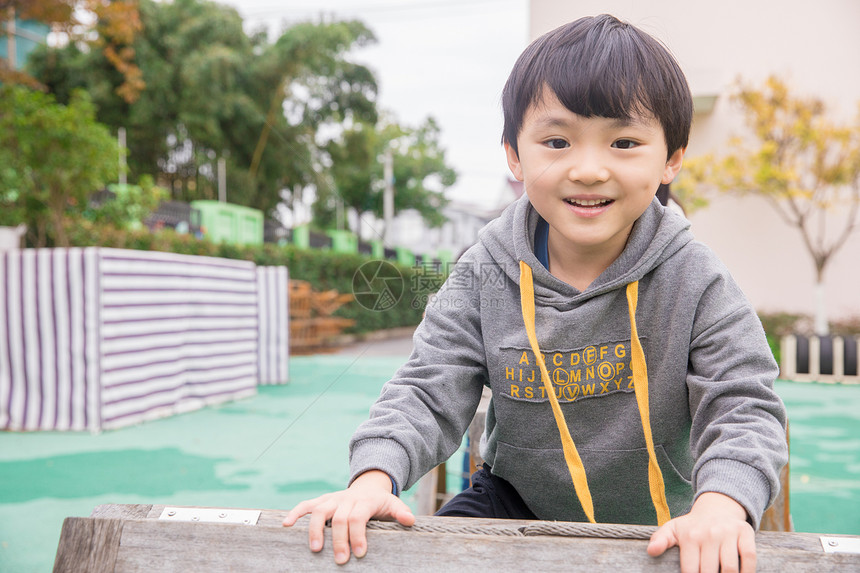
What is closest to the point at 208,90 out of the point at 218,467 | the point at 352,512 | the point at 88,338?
the point at 88,338

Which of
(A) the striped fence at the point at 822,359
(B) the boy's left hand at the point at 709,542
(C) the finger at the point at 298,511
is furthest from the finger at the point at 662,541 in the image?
(A) the striped fence at the point at 822,359

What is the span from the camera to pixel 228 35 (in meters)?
13.4

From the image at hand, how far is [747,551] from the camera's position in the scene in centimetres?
62

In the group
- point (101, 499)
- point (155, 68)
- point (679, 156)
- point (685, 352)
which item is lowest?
point (101, 499)

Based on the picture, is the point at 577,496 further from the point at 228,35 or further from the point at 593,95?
the point at 228,35

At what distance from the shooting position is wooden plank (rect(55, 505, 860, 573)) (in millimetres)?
584

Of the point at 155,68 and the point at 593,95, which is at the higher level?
the point at 155,68

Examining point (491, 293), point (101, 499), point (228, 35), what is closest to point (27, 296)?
point (101, 499)

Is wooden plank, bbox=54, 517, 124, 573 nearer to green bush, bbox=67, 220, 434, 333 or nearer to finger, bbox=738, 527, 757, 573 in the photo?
finger, bbox=738, 527, 757, 573

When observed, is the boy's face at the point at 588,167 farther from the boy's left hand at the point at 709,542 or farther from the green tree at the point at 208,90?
the green tree at the point at 208,90

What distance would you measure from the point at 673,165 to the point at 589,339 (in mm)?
318

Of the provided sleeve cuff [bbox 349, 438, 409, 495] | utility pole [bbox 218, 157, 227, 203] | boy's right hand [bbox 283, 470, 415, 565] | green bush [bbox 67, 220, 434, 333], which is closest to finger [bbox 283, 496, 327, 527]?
boy's right hand [bbox 283, 470, 415, 565]

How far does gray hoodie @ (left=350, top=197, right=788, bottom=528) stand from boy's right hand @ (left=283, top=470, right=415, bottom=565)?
6 cm

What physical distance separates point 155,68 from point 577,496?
1524 cm
